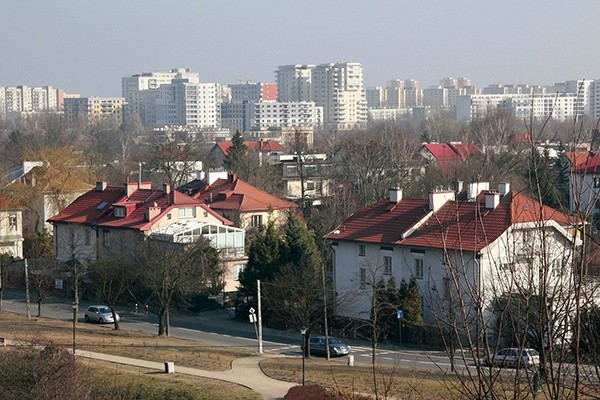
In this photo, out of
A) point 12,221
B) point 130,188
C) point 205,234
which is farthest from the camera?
point 12,221

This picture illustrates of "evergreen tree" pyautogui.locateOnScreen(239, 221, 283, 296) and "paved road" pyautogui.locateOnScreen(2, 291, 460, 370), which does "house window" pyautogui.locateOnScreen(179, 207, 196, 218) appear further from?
"evergreen tree" pyautogui.locateOnScreen(239, 221, 283, 296)

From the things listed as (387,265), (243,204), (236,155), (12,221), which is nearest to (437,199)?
(387,265)

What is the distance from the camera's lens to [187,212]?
4322 centimetres

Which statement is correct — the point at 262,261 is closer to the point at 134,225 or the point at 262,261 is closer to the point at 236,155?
the point at 134,225

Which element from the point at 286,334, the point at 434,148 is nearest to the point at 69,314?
the point at 286,334

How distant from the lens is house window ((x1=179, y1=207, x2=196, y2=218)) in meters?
42.9

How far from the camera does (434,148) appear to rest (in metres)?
76.8

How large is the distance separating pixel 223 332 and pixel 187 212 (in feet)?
32.4

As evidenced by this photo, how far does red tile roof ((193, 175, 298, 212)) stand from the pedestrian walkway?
19556 mm

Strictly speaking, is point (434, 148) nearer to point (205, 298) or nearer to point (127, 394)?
point (205, 298)

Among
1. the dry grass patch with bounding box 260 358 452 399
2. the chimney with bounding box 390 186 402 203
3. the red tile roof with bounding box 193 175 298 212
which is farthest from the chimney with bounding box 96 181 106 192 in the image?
the dry grass patch with bounding box 260 358 452 399

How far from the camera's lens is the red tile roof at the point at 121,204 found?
42.5 m

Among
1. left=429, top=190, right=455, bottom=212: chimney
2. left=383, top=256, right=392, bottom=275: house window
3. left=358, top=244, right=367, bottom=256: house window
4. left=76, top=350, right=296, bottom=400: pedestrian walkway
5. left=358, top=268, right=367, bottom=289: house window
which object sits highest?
left=429, top=190, right=455, bottom=212: chimney

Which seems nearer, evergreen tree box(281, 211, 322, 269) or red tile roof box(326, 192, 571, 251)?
red tile roof box(326, 192, 571, 251)
